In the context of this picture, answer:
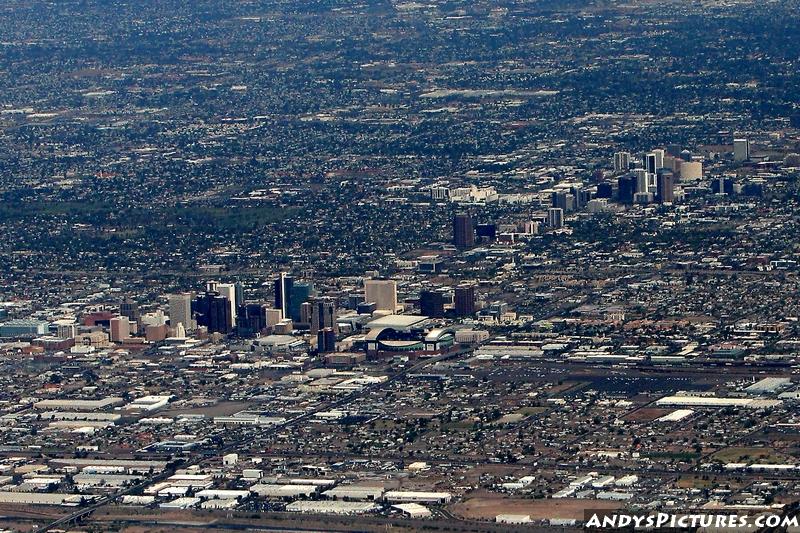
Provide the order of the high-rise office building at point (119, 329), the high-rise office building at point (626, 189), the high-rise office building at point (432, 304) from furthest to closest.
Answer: the high-rise office building at point (626, 189), the high-rise office building at point (432, 304), the high-rise office building at point (119, 329)

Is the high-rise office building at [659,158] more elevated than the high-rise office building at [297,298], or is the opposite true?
the high-rise office building at [297,298]

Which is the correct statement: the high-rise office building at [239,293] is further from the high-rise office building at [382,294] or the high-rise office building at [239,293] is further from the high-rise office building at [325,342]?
the high-rise office building at [325,342]

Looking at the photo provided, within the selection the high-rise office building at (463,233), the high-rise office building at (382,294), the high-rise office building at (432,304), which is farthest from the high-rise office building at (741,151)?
the high-rise office building at (432,304)

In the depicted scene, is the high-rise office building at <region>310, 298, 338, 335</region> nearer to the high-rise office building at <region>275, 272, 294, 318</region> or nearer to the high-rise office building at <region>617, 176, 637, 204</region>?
the high-rise office building at <region>275, 272, 294, 318</region>

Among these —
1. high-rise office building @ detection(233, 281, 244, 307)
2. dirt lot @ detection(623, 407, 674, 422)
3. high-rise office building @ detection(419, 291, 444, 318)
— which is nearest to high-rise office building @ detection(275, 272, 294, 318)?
high-rise office building @ detection(233, 281, 244, 307)

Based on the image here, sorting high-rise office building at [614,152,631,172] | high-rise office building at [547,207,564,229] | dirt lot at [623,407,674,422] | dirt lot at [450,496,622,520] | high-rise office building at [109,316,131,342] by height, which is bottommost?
high-rise office building at [614,152,631,172]

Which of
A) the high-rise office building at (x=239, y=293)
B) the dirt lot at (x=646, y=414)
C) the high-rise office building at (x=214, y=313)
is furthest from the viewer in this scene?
the high-rise office building at (x=239, y=293)

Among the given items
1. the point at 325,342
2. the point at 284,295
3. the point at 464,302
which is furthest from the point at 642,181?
the point at 325,342

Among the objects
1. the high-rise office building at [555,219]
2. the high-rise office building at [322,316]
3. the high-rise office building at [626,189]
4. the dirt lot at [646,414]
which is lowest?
the high-rise office building at [626,189]
